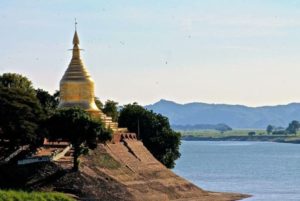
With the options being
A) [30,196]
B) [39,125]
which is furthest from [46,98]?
[30,196]

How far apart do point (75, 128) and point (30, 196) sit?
11.7 m

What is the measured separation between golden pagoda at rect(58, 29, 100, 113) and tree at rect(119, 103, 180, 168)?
904 cm

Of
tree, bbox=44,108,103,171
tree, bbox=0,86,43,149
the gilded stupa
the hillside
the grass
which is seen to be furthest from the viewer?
the gilded stupa

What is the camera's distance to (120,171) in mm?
75688

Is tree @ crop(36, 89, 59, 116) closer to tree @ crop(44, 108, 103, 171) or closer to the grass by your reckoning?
tree @ crop(44, 108, 103, 171)

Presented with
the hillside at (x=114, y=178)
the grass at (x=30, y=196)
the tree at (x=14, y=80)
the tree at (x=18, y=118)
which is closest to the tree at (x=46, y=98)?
the tree at (x=14, y=80)

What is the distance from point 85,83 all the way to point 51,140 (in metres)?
11.4

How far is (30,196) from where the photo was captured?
60.5m

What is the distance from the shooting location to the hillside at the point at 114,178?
68500mm

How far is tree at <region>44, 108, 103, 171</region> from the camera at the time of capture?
71438mm

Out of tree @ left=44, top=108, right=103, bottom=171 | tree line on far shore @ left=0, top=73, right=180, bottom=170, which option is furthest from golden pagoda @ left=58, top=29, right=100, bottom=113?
tree @ left=44, top=108, right=103, bottom=171

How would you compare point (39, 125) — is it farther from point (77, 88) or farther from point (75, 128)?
point (77, 88)

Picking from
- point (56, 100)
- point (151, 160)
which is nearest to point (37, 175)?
point (151, 160)

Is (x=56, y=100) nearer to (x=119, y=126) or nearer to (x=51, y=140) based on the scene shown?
(x=119, y=126)
